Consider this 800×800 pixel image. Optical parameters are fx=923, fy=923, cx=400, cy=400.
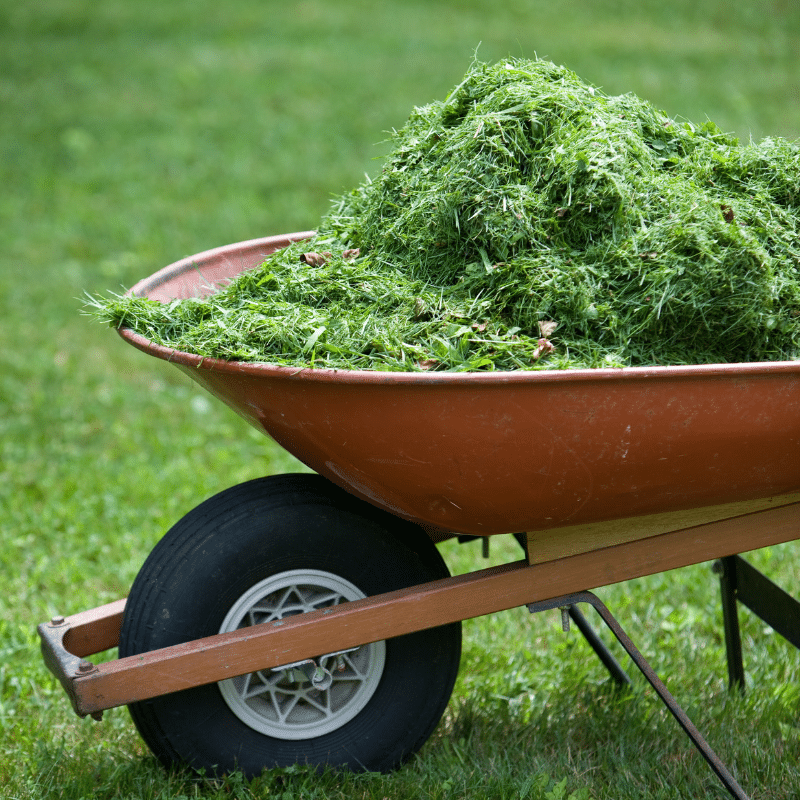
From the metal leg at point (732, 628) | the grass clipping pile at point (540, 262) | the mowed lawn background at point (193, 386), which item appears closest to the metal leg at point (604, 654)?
the mowed lawn background at point (193, 386)

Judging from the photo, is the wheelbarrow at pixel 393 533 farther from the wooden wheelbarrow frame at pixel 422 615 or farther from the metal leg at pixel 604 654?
the metal leg at pixel 604 654

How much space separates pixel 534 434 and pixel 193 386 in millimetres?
3402

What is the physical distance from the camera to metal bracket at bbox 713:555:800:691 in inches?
92.4

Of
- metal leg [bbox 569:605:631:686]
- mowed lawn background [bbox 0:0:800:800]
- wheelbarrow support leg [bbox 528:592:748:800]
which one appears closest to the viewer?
wheelbarrow support leg [bbox 528:592:748:800]

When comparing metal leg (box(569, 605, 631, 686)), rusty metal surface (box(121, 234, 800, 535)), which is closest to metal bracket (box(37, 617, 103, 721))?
rusty metal surface (box(121, 234, 800, 535))

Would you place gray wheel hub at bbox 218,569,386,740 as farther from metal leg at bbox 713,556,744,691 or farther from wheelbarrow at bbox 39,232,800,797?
metal leg at bbox 713,556,744,691

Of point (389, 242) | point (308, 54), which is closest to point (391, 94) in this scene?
point (308, 54)

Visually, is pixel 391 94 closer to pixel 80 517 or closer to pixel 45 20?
pixel 45 20

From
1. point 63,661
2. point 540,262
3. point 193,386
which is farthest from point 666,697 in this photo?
point 193,386

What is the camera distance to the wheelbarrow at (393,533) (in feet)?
5.64

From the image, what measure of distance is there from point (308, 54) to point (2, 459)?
308 inches

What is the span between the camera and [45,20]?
39.7 ft

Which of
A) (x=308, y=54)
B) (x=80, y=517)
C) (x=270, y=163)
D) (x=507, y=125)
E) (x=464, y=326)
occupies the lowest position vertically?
(x=80, y=517)

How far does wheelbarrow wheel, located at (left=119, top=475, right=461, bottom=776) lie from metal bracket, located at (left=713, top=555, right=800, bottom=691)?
851mm
